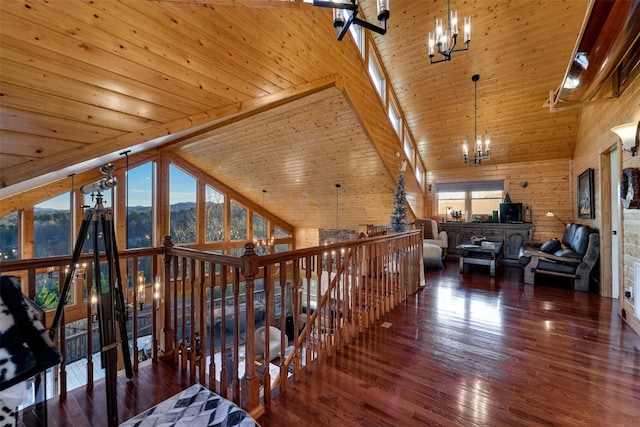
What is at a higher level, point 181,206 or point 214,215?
point 181,206

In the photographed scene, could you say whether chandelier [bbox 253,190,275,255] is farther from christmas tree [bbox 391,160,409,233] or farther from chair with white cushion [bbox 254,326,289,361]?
christmas tree [bbox 391,160,409,233]

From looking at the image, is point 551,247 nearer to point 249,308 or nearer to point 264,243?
point 249,308

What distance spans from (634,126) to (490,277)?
Answer: 10.3 feet

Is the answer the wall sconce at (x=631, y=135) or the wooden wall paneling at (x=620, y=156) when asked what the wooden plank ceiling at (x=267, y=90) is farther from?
the wall sconce at (x=631, y=135)

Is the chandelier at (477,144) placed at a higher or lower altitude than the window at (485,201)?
higher

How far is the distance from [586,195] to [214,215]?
322 inches

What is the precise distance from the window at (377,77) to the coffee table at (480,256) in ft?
11.0

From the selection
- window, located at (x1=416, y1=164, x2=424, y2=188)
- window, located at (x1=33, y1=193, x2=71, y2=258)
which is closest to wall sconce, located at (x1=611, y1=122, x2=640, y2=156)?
window, located at (x1=416, y1=164, x2=424, y2=188)

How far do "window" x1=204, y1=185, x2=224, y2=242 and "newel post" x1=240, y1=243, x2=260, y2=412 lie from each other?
21.0 ft

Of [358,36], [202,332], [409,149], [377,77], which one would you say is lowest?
[202,332]

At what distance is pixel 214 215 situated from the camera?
7.75m

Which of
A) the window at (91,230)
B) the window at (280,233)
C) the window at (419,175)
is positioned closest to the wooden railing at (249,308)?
the window at (91,230)

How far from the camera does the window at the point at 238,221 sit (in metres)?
8.20

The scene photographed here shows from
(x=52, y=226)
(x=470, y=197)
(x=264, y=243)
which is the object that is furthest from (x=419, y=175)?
(x=52, y=226)
